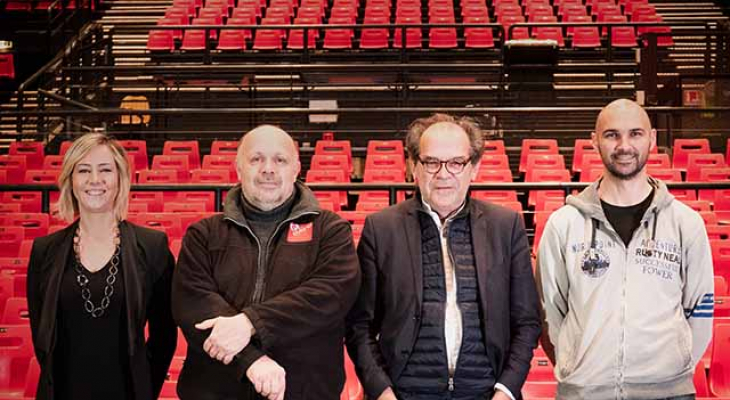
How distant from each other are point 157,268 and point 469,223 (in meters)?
1.07

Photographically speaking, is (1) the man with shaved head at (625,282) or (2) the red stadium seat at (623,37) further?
(2) the red stadium seat at (623,37)

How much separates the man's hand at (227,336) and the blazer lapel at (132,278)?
36 centimetres

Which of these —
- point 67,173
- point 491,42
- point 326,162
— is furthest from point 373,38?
point 67,173

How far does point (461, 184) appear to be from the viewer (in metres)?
2.71

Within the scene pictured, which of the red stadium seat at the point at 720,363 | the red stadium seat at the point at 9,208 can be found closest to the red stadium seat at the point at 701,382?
the red stadium seat at the point at 720,363

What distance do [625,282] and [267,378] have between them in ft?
3.88

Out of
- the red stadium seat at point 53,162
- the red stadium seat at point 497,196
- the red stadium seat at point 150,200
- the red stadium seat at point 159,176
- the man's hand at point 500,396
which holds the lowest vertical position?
the man's hand at point 500,396

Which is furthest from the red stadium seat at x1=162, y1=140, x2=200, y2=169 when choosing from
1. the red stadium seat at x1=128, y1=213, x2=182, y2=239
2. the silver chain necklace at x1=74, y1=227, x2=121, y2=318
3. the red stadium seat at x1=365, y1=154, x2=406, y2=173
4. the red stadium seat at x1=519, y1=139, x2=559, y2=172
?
the silver chain necklace at x1=74, y1=227, x2=121, y2=318

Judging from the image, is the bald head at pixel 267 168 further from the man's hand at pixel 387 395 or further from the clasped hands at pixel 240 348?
the man's hand at pixel 387 395

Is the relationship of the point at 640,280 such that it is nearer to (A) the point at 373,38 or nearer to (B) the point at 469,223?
(B) the point at 469,223

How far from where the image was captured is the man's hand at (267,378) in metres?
2.45

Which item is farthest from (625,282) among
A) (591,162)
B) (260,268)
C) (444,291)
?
(591,162)

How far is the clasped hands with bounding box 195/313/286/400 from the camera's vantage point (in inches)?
96.4

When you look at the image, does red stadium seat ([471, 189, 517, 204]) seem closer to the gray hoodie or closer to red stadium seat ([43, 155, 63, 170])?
the gray hoodie
